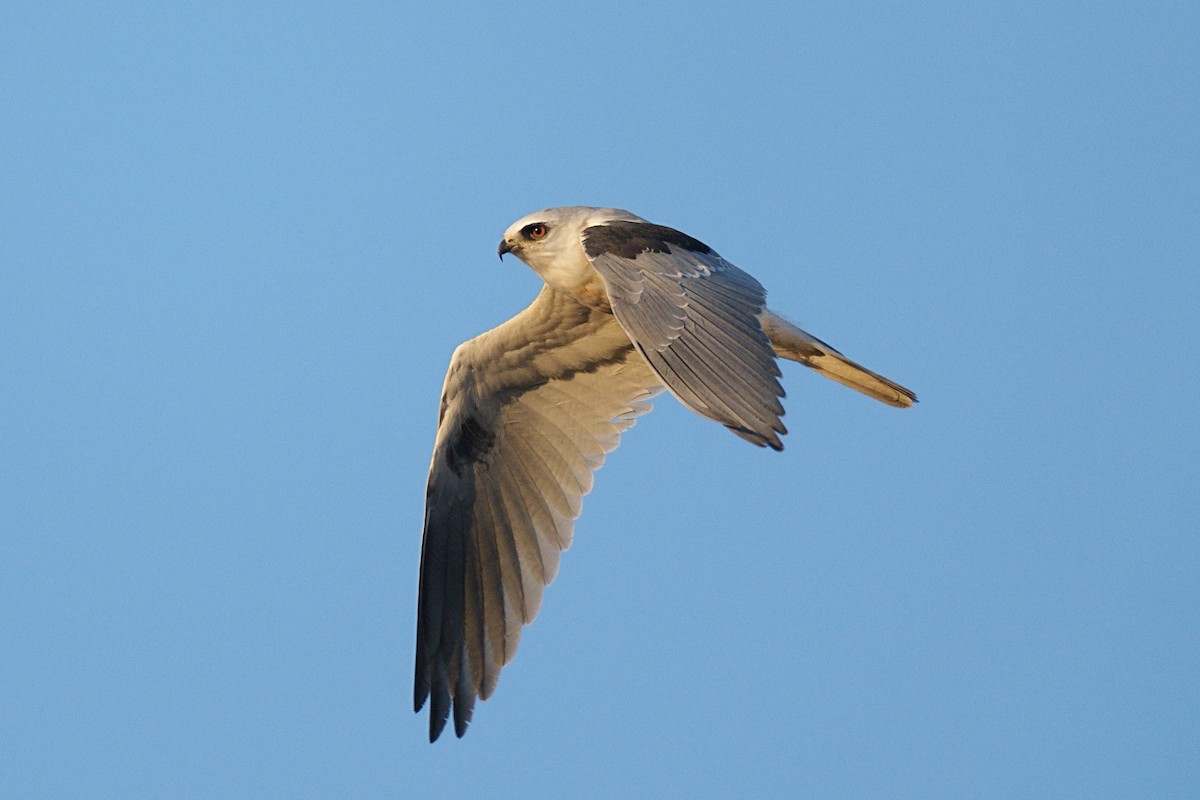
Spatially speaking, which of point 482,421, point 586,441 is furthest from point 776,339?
point 482,421

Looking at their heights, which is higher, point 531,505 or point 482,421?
point 482,421

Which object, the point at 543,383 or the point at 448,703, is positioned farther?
the point at 543,383

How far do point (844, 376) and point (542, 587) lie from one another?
2164mm

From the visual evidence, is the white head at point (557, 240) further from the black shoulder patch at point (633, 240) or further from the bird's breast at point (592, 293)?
the black shoulder patch at point (633, 240)

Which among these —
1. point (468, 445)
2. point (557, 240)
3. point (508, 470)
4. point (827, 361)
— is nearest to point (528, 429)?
point (508, 470)

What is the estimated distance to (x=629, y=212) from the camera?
7.97 metres

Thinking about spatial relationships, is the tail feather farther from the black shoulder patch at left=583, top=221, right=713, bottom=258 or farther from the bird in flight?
the black shoulder patch at left=583, top=221, right=713, bottom=258

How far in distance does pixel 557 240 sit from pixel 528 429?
1.60 m

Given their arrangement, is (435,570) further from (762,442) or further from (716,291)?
(762,442)

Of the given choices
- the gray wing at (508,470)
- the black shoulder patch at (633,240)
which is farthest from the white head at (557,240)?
the gray wing at (508,470)

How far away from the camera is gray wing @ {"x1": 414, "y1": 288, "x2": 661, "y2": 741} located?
328 inches

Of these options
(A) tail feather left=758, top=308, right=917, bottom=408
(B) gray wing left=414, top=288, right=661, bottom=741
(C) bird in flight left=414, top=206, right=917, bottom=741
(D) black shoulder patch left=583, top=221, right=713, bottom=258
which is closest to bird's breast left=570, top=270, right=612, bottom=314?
(C) bird in flight left=414, top=206, right=917, bottom=741

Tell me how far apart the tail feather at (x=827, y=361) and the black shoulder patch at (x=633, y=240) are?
0.68m

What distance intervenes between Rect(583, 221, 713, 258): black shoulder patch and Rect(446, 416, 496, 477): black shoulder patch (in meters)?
2.02
